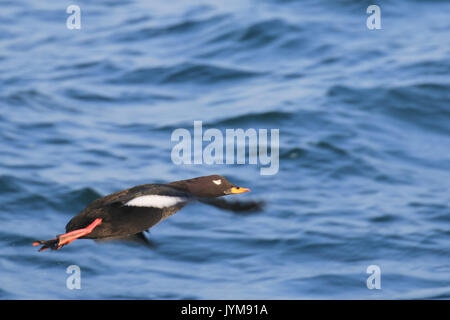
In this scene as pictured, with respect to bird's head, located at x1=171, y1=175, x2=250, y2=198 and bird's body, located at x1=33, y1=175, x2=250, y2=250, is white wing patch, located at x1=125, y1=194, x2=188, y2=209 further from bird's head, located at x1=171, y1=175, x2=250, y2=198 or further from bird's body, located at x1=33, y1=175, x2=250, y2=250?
bird's head, located at x1=171, y1=175, x2=250, y2=198

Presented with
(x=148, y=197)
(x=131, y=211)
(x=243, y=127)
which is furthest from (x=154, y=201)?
(x=243, y=127)

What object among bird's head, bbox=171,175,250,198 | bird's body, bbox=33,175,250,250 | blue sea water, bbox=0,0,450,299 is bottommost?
bird's body, bbox=33,175,250,250

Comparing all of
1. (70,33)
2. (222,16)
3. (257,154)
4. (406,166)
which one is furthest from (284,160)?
(70,33)

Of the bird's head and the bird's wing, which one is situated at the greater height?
the bird's head

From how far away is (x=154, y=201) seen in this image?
455cm

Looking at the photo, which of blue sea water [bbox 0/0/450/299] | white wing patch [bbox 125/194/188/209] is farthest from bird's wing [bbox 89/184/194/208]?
blue sea water [bbox 0/0/450/299]

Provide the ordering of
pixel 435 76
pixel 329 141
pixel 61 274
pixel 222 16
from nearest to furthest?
1. pixel 61 274
2. pixel 329 141
3. pixel 435 76
4. pixel 222 16

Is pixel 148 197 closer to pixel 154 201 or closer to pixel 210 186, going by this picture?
pixel 154 201

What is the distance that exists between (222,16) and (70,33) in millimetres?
2733

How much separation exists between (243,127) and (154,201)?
7.25m

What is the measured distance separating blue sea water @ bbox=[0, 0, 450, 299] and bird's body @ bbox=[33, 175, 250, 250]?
107 cm

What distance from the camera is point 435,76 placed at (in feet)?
43.8

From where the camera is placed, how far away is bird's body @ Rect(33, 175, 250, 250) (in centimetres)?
457
